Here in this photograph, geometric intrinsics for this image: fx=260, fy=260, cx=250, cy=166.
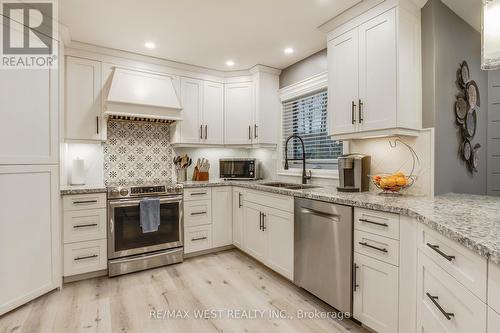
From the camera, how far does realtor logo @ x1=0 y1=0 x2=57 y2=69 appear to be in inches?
81.0

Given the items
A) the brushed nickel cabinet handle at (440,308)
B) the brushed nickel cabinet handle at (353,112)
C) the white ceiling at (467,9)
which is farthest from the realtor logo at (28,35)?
the white ceiling at (467,9)

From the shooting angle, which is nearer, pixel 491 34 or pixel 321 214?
pixel 491 34

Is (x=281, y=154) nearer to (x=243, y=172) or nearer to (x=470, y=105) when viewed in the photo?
(x=243, y=172)

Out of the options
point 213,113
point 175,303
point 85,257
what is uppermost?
point 213,113

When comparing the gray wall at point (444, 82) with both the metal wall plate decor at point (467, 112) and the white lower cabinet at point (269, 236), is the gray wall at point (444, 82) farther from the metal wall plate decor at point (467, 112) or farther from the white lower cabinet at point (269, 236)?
the white lower cabinet at point (269, 236)

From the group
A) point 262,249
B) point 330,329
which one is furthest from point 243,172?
point 330,329

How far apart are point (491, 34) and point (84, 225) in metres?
3.40

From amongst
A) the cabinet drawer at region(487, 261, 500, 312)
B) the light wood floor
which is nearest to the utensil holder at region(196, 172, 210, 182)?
the light wood floor

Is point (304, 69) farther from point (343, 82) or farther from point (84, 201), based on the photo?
point (84, 201)

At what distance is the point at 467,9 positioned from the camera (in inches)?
88.2

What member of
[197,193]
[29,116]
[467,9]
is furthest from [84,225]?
[467,9]

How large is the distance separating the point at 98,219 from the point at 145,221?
1.50ft

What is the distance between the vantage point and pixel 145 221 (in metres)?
2.85

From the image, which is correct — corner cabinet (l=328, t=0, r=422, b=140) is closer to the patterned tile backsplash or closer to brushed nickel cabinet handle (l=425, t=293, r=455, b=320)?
brushed nickel cabinet handle (l=425, t=293, r=455, b=320)
